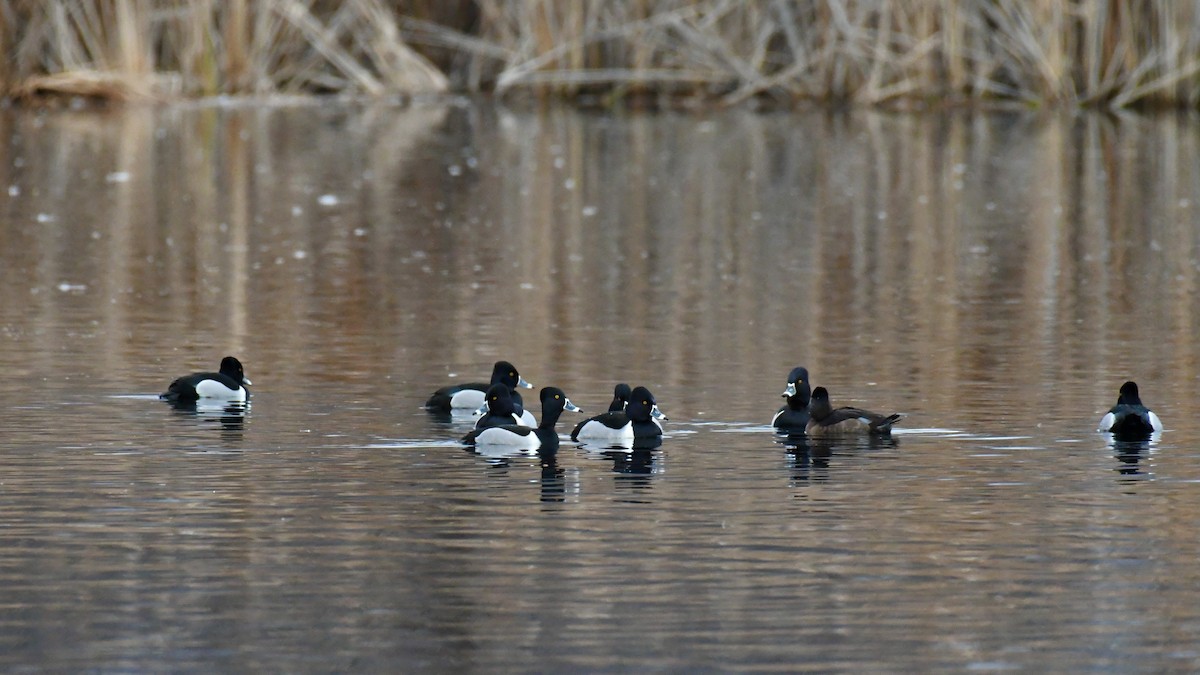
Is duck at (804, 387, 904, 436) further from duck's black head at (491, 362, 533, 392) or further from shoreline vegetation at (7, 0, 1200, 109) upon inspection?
shoreline vegetation at (7, 0, 1200, 109)

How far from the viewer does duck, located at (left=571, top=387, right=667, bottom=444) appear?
10.6 m

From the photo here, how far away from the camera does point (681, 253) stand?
1897 cm

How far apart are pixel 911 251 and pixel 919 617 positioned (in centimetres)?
1217

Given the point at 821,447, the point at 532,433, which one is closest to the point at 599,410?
the point at 532,433

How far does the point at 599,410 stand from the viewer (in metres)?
11.5

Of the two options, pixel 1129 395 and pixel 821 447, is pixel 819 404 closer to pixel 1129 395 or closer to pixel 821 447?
pixel 821 447

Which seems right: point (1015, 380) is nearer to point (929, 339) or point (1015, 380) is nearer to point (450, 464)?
point (929, 339)

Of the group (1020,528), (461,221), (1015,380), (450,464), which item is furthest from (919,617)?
(461,221)

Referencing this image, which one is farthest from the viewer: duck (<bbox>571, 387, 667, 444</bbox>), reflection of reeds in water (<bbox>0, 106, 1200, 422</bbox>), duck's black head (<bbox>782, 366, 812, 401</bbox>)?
reflection of reeds in water (<bbox>0, 106, 1200, 422</bbox>)

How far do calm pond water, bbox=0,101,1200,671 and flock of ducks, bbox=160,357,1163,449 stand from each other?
0.14m

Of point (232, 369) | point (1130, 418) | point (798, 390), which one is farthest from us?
point (232, 369)

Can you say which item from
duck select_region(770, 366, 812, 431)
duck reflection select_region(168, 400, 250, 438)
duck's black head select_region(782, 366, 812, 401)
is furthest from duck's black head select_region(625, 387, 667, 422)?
duck reflection select_region(168, 400, 250, 438)

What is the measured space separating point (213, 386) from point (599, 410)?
76.0 inches

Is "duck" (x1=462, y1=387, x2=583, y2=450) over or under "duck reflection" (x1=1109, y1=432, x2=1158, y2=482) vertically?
over
